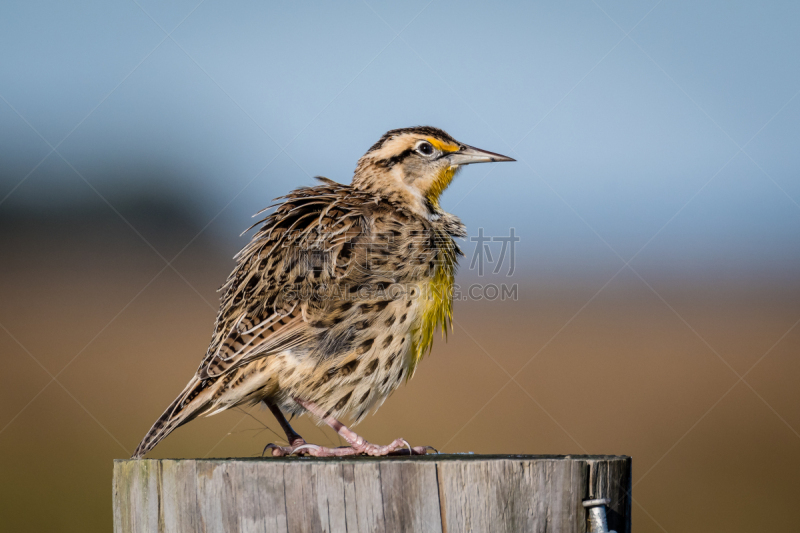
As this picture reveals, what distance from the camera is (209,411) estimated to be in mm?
3596

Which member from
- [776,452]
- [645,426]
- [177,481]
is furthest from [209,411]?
[776,452]

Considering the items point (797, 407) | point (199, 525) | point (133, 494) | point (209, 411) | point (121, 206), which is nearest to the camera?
point (199, 525)

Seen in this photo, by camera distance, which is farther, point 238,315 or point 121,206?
point 121,206

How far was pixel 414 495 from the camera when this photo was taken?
230 cm

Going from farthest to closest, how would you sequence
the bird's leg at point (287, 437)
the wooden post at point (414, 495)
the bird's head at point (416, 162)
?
the bird's head at point (416, 162) → the bird's leg at point (287, 437) → the wooden post at point (414, 495)

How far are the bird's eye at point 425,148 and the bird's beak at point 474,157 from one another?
0.44ft

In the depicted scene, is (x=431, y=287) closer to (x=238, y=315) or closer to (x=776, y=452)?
(x=238, y=315)

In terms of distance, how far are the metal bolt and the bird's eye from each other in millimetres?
2972

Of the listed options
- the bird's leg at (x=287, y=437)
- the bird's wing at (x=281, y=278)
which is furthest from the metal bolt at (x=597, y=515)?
the bird's leg at (x=287, y=437)

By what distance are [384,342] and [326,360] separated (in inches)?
12.1

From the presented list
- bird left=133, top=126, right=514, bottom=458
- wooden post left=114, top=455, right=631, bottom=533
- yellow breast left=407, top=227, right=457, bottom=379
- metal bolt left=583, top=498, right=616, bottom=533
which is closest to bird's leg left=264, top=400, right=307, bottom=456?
bird left=133, top=126, right=514, bottom=458

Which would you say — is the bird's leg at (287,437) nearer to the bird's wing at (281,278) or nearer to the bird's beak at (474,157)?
the bird's wing at (281,278)

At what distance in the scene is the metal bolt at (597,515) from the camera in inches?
90.1

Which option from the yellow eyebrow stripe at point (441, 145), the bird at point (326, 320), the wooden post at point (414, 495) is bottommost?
the wooden post at point (414, 495)
